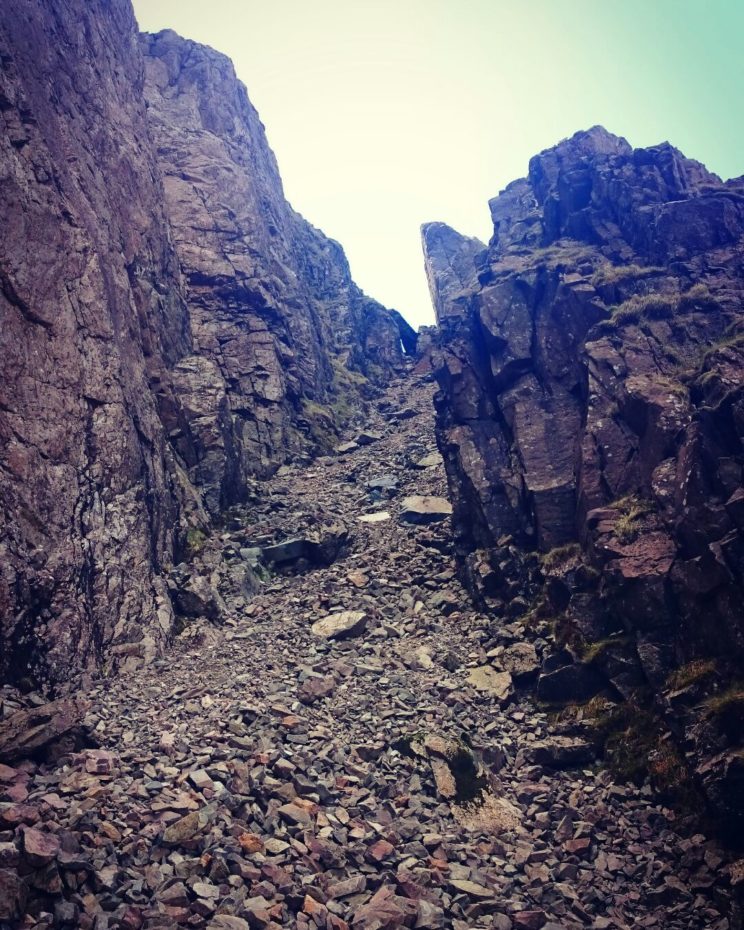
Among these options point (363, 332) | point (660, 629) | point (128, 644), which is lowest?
point (660, 629)

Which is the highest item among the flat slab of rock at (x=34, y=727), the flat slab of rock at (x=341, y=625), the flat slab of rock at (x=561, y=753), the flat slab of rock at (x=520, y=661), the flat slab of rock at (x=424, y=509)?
the flat slab of rock at (x=424, y=509)

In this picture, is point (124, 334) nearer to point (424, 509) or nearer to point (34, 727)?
point (424, 509)

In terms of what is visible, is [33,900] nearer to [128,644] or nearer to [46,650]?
[46,650]

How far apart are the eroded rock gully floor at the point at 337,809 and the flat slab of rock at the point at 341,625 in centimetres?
51

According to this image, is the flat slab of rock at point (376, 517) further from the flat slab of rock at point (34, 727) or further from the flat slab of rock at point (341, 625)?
the flat slab of rock at point (34, 727)

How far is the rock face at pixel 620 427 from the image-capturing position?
17016 millimetres

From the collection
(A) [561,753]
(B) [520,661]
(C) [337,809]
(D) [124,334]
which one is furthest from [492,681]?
(D) [124,334]

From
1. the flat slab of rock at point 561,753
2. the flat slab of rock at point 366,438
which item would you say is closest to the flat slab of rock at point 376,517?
the flat slab of rock at point 366,438

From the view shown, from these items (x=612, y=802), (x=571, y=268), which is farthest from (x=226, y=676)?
(x=571, y=268)

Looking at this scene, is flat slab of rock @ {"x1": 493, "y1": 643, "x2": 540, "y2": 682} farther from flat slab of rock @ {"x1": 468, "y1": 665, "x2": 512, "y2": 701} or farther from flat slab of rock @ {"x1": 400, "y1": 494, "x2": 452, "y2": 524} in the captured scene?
flat slab of rock @ {"x1": 400, "y1": 494, "x2": 452, "y2": 524}

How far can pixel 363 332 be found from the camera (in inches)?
2960

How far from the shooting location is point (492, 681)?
21109 mm

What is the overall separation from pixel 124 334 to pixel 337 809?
24.3 metres

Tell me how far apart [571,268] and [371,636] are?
22885 mm
